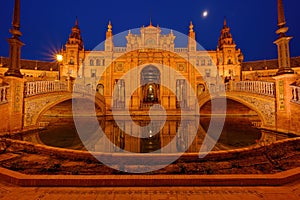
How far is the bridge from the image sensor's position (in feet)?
28.3

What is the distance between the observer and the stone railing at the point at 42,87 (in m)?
9.83

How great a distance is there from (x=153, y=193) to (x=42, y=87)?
11.1m

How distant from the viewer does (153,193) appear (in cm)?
297

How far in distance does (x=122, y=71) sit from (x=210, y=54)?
21.3 metres

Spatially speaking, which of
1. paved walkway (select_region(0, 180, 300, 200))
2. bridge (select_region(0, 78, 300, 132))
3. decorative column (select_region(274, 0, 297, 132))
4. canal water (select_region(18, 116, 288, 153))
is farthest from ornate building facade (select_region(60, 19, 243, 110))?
paved walkway (select_region(0, 180, 300, 200))

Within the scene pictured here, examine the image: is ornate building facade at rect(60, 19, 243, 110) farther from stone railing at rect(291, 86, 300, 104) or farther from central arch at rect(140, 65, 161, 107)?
stone railing at rect(291, 86, 300, 104)

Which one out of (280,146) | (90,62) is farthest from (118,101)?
(280,146)

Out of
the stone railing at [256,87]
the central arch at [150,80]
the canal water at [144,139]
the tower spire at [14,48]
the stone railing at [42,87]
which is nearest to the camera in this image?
the canal water at [144,139]

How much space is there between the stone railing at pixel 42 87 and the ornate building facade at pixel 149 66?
17.1 metres

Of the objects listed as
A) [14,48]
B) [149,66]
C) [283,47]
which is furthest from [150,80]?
[14,48]

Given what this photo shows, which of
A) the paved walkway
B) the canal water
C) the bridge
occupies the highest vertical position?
the bridge

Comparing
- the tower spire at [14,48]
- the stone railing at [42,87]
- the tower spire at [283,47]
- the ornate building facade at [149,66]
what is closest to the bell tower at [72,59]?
the ornate building facade at [149,66]

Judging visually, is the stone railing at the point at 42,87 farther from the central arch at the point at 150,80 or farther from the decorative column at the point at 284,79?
the central arch at the point at 150,80

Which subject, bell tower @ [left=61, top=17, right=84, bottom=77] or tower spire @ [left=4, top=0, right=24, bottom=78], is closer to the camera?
tower spire @ [left=4, top=0, right=24, bottom=78]
